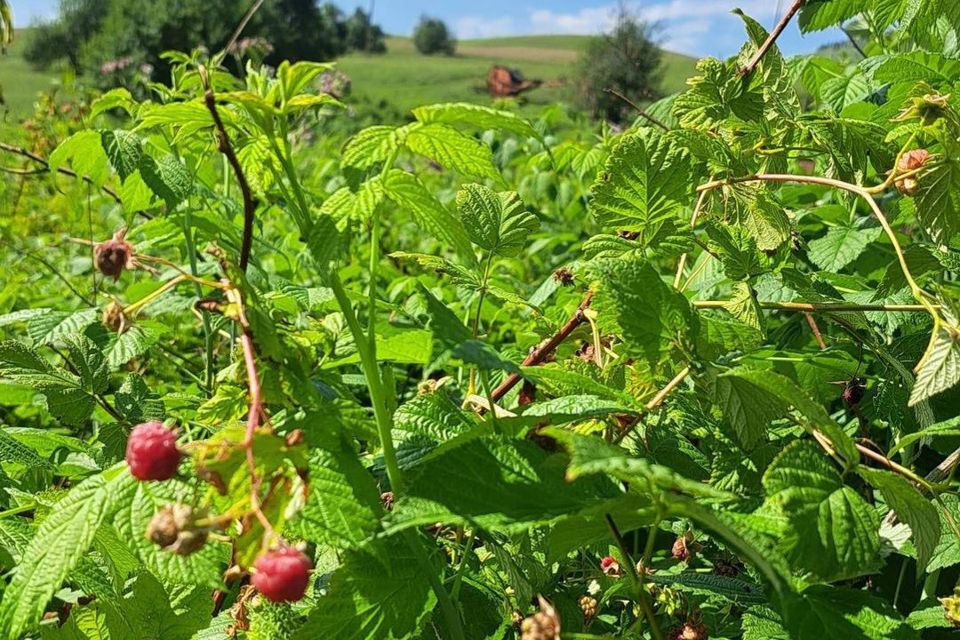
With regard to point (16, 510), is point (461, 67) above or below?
above

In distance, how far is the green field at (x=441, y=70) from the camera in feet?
92.3

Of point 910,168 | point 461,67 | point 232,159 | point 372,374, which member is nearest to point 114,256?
point 232,159

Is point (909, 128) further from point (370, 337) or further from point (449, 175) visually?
point (449, 175)

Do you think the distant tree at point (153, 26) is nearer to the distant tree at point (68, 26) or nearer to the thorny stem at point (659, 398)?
the distant tree at point (68, 26)

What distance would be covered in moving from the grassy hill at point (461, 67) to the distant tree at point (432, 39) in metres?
→ 0.80

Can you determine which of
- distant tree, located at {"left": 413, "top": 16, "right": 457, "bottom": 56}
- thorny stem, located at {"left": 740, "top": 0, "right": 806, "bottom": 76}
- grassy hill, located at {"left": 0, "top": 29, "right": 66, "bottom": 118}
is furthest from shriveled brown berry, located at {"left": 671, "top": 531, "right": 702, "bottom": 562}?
distant tree, located at {"left": 413, "top": 16, "right": 457, "bottom": 56}

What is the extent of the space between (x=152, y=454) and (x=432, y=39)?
2205 inches

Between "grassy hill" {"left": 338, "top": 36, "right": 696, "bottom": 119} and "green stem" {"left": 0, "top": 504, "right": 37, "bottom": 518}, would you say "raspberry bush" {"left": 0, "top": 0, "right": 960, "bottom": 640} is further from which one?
"grassy hill" {"left": 338, "top": 36, "right": 696, "bottom": 119}

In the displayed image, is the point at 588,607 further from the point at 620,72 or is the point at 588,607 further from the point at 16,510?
the point at 620,72

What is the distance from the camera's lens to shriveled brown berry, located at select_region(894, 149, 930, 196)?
0.80m

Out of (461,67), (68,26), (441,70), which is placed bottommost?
(441,70)

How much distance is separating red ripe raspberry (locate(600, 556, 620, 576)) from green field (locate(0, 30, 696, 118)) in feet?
70.7

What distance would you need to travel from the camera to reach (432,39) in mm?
53500

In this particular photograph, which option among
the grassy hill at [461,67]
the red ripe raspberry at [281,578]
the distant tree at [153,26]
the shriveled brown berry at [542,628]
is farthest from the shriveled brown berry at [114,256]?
the distant tree at [153,26]
